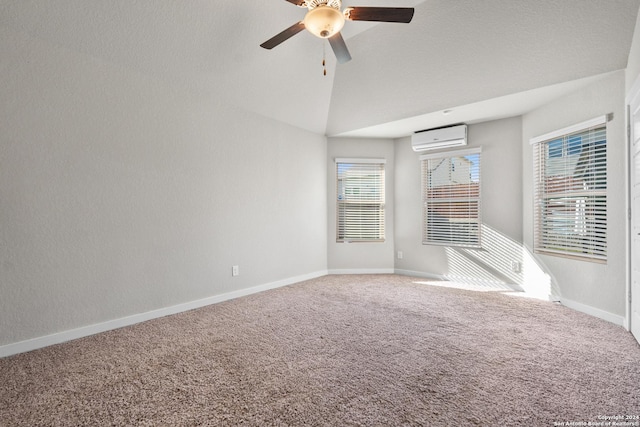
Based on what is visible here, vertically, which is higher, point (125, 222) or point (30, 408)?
point (125, 222)

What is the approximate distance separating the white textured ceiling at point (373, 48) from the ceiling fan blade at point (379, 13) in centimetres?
81

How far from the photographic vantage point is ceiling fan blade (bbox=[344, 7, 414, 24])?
2248mm

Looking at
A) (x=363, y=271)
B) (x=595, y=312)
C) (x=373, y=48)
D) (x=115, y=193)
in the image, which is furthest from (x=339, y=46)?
(x=363, y=271)

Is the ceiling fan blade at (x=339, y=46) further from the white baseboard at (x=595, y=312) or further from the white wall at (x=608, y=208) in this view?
the white baseboard at (x=595, y=312)

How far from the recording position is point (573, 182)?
3584 millimetres

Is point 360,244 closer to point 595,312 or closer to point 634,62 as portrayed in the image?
point 595,312

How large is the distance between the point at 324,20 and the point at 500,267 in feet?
13.2

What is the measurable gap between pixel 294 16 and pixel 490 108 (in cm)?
267

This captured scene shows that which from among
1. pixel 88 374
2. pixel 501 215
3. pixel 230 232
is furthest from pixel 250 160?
pixel 501 215

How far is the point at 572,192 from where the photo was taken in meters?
3.56

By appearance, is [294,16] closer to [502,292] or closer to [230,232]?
[230,232]

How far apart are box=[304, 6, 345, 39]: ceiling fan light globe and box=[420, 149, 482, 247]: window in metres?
3.26

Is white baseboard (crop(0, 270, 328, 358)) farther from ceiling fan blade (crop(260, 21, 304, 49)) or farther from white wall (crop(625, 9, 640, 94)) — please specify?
white wall (crop(625, 9, 640, 94))

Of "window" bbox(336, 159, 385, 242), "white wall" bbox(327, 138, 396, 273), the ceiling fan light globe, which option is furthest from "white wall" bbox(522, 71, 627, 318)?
the ceiling fan light globe
